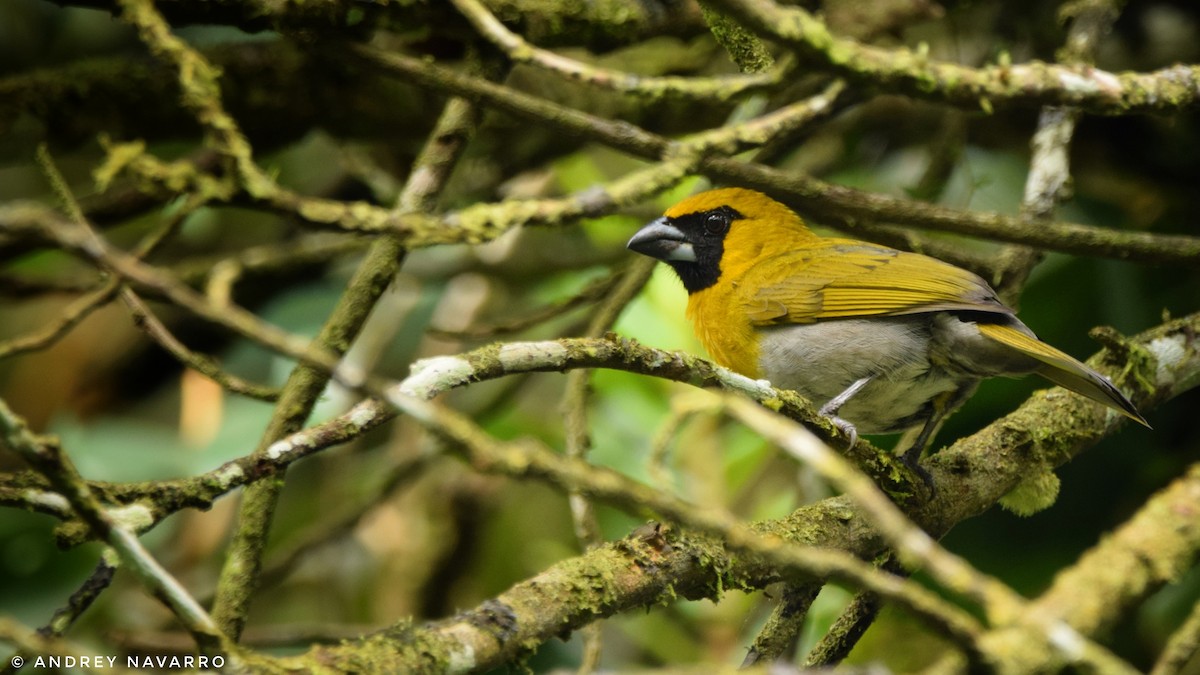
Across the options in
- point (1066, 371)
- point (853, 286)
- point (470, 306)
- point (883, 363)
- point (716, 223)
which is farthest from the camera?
point (470, 306)

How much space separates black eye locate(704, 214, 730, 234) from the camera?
4301 mm

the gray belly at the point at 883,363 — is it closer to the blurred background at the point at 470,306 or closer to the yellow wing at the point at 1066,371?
the yellow wing at the point at 1066,371

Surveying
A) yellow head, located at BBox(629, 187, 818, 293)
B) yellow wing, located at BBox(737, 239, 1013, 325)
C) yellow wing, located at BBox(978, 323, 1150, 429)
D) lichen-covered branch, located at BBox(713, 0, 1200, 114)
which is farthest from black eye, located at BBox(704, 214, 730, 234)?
lichen-covered branch, located at BBox(713, 0, 1200, 114)

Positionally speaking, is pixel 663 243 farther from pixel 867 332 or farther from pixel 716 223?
pixel 867 332

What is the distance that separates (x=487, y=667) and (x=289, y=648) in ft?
8.61

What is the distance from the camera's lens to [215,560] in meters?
4.89

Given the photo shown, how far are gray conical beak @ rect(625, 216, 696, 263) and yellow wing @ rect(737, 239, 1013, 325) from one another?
0.26 m

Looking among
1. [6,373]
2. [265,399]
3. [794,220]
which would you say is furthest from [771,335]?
[6,373]

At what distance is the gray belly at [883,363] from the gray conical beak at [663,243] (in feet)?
1.99

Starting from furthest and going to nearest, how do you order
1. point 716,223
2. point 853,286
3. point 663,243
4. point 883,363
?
point 716,223
point 663,243
point 853,286
point 883,363

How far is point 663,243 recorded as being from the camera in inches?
160

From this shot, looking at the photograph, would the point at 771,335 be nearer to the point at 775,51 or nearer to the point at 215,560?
the point at 775,51

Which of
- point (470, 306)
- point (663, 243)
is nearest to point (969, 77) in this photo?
point (663, 243)

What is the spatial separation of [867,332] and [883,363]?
0.12m
